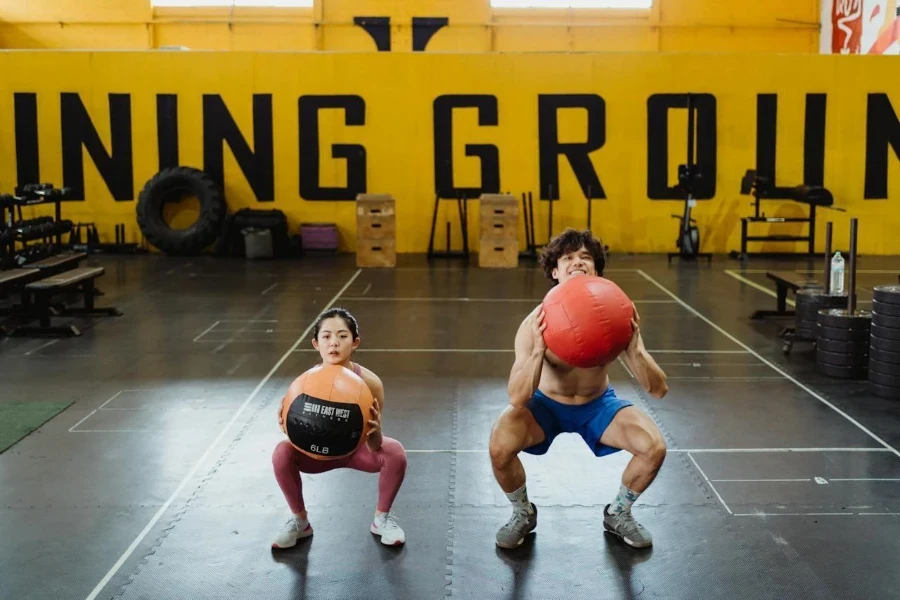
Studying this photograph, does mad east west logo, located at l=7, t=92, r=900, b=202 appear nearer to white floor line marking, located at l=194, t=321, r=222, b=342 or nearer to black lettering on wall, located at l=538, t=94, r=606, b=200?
black lettering on wall, located at l=538, t=94, r=606, b=200

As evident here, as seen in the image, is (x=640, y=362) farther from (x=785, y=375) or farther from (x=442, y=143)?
(x=442, y=143)

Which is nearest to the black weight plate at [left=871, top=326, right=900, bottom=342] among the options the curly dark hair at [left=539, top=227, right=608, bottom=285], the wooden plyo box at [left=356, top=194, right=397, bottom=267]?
the curly dark hair at [left=539, top=227, right=608, bottom=285]

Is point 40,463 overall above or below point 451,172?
below

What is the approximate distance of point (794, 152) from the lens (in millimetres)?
14711

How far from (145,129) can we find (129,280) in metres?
3.93

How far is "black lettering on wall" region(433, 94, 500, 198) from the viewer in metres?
14.8

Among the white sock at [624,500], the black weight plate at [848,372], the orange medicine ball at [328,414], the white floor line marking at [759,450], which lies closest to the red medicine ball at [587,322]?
the white sock at [624,500]

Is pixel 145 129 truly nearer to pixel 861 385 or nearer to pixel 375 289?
pixel 375 289

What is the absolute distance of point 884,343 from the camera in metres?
6.20

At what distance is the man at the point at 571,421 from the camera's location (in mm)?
3723

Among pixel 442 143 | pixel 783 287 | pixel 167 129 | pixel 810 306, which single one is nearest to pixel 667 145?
pixel 442 143

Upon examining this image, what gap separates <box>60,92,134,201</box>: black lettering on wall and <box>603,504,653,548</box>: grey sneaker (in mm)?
12472

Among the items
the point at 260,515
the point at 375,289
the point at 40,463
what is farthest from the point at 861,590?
the point at 375,289

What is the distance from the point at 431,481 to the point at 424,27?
49.5 feet
